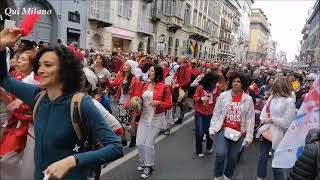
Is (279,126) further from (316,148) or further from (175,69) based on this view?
(175,69)

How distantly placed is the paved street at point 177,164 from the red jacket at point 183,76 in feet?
9.17

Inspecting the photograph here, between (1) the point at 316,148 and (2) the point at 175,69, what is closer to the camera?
(1) the point at 316,148

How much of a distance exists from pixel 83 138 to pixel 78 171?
19 cm

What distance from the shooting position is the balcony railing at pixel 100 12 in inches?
999

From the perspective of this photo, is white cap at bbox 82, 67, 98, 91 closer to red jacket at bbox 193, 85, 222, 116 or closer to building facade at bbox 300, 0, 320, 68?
red jacket at bbox 193, 85, 222, 116

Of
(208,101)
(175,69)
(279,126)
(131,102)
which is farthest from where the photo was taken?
(175,69)

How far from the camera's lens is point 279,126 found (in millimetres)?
5625

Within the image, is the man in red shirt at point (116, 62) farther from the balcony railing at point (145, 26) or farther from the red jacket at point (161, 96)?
the balcony railing at point (145, 26)

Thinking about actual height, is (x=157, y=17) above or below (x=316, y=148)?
above

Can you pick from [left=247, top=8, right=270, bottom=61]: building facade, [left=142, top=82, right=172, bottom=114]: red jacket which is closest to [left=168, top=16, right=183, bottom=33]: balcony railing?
[left=142, top=82, right=172, bottom=114]: red jacket

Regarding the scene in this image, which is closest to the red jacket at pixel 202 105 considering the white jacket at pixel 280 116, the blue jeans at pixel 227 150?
the blue jeans at pixel 227 150

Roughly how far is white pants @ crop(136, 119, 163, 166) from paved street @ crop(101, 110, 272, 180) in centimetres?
29

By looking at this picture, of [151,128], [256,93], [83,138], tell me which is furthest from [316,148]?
[256,93]

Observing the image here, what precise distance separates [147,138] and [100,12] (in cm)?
2087
